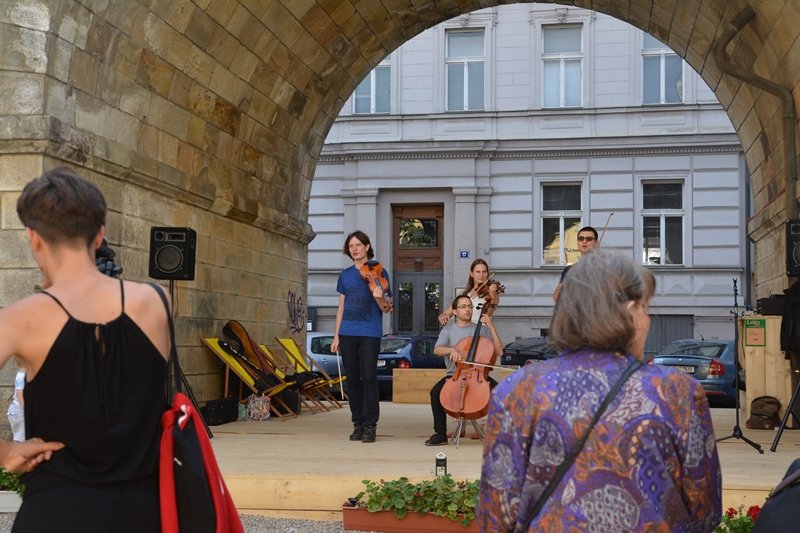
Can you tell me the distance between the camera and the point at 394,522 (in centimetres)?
594

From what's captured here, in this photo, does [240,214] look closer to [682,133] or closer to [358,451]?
[358,451]

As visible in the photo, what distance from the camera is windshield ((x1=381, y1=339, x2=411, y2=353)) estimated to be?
58.2 feet

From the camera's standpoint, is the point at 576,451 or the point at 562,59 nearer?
the point at 576,451

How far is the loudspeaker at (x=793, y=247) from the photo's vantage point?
870 centimetres

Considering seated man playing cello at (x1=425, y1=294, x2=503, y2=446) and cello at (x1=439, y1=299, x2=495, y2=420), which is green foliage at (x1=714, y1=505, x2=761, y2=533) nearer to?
cello at (x1=439, y1=299, x2=495, y2=420)

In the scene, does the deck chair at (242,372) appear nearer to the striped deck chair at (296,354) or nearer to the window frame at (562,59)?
the striped deck chair at (296,354)

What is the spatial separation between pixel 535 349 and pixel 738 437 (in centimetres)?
1005

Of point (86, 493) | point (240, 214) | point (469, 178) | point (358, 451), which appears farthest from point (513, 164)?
point (86, 493)

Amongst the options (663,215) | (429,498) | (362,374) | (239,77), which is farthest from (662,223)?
(429,498)

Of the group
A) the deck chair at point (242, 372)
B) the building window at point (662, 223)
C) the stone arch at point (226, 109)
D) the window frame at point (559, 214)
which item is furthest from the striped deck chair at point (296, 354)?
the building window at point (662, 223)

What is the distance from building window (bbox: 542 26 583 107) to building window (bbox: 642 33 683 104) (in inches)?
57.0

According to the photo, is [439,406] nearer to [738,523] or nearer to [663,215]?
[738,523]

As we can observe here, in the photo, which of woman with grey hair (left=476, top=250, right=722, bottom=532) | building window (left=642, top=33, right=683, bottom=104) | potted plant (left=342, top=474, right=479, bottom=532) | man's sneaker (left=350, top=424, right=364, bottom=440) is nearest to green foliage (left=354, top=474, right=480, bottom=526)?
potted plant (left=342, top=474, right=479, bottom=532)

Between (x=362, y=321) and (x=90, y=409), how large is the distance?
617 centimetres
